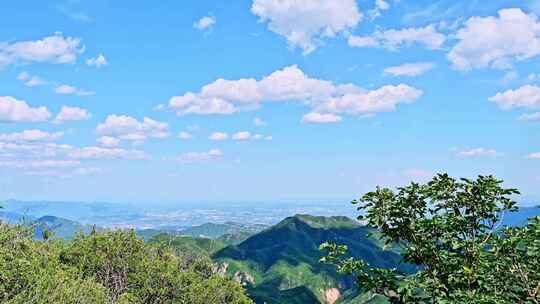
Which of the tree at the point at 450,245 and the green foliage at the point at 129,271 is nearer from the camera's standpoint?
the tree at the point at 450,245

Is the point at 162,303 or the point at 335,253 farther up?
the point at 335,253

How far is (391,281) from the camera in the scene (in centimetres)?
1436

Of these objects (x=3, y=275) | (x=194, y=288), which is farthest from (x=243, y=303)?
(x=3, y=275)

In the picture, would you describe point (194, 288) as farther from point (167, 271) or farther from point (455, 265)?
point (455, 265)

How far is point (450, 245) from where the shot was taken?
14016 mm

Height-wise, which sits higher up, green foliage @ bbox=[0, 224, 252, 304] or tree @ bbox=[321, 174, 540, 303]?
tree @ bbox=[321, 174, 540, 303]

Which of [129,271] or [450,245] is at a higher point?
[450,245]

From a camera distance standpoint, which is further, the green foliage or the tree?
the green foliage

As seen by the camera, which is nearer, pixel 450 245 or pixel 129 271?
pixel 450 245

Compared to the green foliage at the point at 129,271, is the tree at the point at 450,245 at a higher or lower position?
higher

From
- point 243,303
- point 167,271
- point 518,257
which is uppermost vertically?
point 518,257

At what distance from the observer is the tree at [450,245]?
12.6 metres

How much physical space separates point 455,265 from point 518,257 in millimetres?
1621

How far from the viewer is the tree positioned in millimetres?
12555
